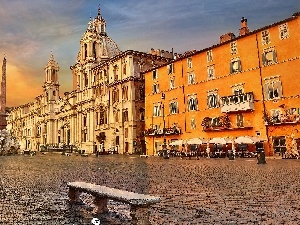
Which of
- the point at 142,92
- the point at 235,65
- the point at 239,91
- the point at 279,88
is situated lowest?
the point at 279,88

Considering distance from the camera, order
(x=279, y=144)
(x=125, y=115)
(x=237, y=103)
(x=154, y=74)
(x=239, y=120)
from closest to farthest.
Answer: (x=279, y=144) < (x=237, y=103) < (x=239, y=120) < (x=154, y=74) < (x=125, y=115)

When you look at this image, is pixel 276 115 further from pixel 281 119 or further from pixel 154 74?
pixel 154 74

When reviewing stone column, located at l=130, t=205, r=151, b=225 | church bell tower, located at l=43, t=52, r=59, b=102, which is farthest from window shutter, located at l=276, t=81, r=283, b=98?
church bell tower, located at l=43, t=52, r=59, b=102

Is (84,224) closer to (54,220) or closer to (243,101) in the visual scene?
(54,220)

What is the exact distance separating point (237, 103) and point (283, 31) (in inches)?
363

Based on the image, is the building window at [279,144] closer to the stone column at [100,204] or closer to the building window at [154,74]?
the building window at [154,74]

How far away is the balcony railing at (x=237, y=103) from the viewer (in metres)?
36.3

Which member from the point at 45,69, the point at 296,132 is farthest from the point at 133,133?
the point at 45,69

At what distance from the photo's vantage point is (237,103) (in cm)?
3722

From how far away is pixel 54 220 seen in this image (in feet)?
19.4

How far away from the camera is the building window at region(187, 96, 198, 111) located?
43719mm

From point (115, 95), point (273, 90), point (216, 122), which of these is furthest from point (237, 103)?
point (115, 95)

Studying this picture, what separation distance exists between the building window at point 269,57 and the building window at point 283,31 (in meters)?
1.66

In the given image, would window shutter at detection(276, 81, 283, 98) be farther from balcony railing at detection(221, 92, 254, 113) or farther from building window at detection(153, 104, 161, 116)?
building window at detection(153, 104, 161, 116)
